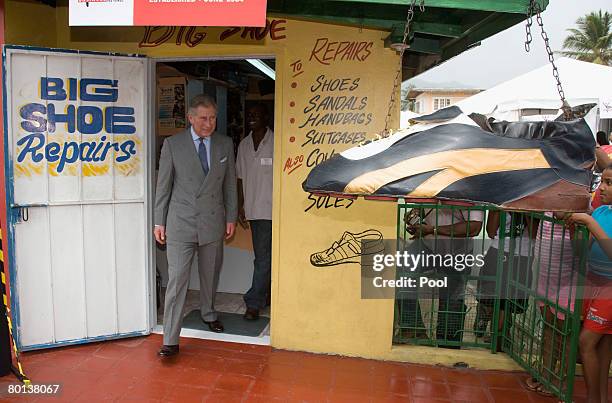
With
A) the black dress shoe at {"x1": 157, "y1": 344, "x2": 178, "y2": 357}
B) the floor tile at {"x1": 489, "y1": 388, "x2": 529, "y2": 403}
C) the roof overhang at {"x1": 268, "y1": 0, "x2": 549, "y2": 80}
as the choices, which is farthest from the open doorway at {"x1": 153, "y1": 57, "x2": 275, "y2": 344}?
the floor tile at {"x1": 489, "y1": 388, "x2": 529, "y2": 403}

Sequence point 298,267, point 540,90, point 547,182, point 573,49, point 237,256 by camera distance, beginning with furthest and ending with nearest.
→ point 573,49 < point 540,90 < point 237,256 < point 298,267 < point 547,182

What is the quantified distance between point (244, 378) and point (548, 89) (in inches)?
289

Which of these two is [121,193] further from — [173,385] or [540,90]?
[540,90]

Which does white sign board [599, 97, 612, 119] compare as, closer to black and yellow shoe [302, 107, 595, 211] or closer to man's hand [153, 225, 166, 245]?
black and yellow shoe [302, 107, 595, 211]

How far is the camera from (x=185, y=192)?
155 inches

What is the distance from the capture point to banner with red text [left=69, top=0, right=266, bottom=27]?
2.91 metres

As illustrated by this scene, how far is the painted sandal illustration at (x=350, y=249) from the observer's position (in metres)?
3.90

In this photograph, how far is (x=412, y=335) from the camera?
4.14 m

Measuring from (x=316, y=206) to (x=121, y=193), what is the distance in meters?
1.62

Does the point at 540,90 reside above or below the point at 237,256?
above

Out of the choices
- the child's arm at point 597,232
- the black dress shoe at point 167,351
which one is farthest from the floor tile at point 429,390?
the black dress shoe at point 167,351

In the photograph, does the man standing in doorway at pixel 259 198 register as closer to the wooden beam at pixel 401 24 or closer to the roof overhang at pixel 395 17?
the roof overhang at pixel 395 17

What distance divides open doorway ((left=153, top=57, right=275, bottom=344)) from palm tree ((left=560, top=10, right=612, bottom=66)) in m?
32.4

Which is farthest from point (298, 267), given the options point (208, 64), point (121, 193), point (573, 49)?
point (573, 49)
